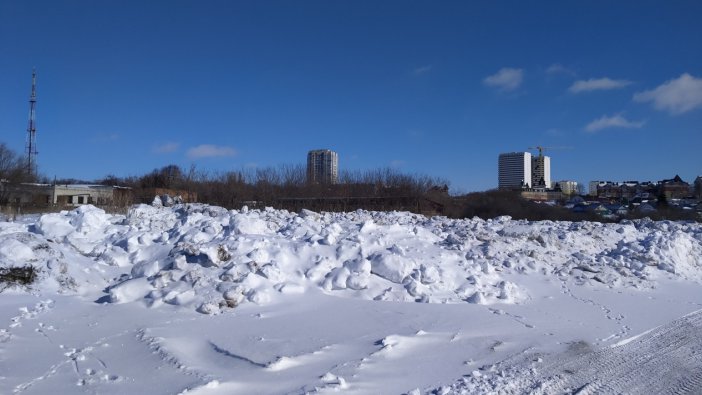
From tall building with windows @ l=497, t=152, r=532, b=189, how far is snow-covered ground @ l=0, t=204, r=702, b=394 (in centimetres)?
12486

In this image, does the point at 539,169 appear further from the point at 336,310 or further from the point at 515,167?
the point at 336,310

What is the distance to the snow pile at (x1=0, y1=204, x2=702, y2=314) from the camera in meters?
7.43

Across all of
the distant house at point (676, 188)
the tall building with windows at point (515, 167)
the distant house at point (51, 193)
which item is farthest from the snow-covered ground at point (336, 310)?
the tall building with windows at point (515, 167)

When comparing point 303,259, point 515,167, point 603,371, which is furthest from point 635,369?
point 515,167

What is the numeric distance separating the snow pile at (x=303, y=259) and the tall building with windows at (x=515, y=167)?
405 feet

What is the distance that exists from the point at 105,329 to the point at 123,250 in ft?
10.9

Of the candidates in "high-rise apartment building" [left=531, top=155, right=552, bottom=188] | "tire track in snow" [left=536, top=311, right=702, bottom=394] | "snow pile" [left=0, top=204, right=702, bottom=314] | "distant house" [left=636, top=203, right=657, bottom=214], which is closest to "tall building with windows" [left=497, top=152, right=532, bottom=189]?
"high-rise apartment building" [left=531, top=155, right=552, bottom=188]

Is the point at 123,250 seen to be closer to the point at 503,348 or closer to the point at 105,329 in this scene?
the point at 105,329

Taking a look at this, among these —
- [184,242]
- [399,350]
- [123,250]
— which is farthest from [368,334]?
[123,250]

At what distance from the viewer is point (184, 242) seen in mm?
8711

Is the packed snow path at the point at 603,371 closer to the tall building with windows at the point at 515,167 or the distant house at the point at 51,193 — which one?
the distant house at the point at 51,193

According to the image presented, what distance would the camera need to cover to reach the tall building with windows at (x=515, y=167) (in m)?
131

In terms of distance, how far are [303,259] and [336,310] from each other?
1699mm

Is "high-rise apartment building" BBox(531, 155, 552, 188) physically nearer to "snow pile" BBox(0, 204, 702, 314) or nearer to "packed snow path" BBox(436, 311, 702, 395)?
"snow pile" BBox(0, 204, 702, 314)
